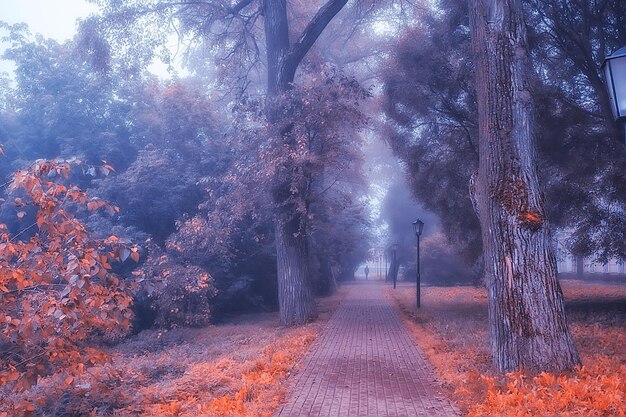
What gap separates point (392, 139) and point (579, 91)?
5623 millimetres

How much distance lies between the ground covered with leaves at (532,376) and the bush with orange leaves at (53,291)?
14.2 feet

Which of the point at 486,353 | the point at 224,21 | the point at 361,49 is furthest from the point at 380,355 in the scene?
the point at 361,49

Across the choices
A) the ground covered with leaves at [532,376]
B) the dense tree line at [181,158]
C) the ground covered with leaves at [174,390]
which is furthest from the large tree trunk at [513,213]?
the dense tree line at [181,158]

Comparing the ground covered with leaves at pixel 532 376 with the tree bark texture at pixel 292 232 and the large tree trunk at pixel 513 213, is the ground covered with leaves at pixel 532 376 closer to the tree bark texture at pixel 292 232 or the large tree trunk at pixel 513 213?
the large tree trunk at pixel 513 213

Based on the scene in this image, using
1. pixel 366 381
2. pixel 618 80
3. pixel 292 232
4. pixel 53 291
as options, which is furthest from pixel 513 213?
pixel 292 232

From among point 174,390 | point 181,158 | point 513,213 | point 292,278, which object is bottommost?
point 174,390

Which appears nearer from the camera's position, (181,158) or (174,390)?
(174,390)

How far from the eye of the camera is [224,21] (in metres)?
19.1

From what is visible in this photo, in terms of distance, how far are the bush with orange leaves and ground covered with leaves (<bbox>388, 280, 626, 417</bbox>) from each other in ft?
14.2

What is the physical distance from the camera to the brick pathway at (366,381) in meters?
6.94

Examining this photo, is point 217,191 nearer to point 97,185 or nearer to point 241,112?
point 241,112

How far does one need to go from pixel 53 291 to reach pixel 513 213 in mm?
6068

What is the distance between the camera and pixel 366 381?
848 centimetres

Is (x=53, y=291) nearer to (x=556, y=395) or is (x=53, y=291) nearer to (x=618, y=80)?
(x=556, y=395)
